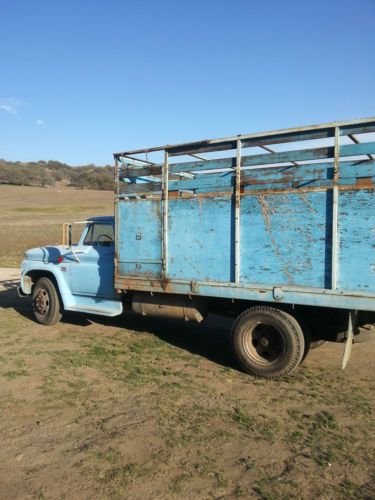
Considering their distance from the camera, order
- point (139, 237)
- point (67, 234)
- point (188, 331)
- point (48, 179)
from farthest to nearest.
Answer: point (48, 179), point (67, 234), point (188, 331), point (139, 237)

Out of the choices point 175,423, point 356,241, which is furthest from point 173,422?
point 356,241

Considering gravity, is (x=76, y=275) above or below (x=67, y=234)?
below

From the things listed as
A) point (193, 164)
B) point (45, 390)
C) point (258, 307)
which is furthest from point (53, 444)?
point (193, 164)

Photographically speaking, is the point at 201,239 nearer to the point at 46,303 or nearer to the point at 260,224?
the point at 260,224

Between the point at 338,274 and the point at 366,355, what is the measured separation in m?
2.13

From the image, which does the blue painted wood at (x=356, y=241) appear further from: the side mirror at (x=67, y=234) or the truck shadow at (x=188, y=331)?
the side mirror at (x=67, y=234)

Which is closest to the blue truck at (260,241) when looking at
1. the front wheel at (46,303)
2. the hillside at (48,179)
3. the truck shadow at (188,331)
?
the truck shadow at (188,331)

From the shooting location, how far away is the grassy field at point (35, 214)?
22.8 meters

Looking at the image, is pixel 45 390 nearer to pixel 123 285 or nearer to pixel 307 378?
pixel 123 285

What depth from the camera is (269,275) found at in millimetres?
5285

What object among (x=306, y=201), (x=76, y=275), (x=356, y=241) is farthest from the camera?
(x=76, y=275)

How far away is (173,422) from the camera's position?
417cm

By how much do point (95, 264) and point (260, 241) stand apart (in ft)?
10.1

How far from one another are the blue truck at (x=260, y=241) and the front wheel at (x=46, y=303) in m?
1.44
